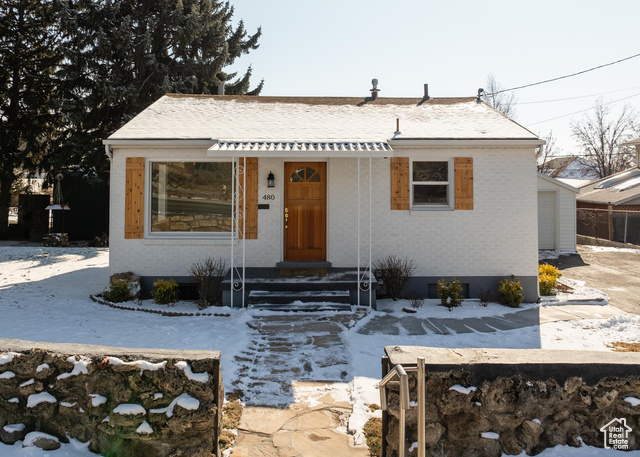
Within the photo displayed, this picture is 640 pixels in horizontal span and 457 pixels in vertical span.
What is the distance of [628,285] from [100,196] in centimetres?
1925

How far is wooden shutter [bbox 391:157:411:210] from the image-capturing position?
367 inches

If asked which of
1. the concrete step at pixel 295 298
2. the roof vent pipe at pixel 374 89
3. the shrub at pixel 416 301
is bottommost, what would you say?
the shrub at pixel 416 301

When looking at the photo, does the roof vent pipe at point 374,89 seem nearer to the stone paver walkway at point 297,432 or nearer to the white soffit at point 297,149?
the white soffit at point 297,149

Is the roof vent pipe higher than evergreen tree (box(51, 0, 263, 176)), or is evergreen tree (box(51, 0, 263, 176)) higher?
evergreen tree (box(51, 0, 263, 176))

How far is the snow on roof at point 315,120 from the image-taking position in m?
9.10

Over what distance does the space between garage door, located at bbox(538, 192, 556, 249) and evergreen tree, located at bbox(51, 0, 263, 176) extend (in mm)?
14755

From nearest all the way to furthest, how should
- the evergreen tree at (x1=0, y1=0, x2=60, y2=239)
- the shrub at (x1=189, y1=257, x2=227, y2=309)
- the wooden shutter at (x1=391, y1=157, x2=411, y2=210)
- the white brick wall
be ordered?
1. the shrub at (x1=189, y1=257, x2=227, y2=309)
2. the white brick wall
3. the wooden shutter at (x1=391, y1=157, x2=411, y2=210)
4. the evergreen tree at (x1=0, y1=0, x2=60, y2=239)

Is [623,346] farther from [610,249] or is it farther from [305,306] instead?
[610,249]

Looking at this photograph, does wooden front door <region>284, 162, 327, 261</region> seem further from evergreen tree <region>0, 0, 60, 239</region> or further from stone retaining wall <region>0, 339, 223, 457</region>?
evergreen tree <region>0, 0, 60, 239</region>

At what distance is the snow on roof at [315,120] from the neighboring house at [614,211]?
41.7 feet

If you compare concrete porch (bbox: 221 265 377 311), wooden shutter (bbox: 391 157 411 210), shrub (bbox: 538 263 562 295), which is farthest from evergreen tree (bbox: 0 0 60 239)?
shrub (bbox: 538 263 562 295)

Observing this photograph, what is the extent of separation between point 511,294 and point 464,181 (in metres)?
2.40

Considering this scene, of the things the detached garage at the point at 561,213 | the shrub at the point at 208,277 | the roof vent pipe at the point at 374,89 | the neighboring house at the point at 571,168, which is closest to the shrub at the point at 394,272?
the shrub at the point at 208,277

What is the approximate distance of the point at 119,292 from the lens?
28.6 ft
